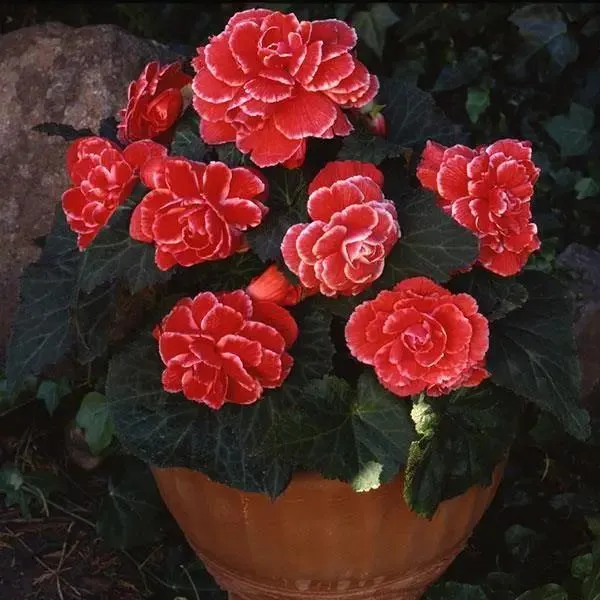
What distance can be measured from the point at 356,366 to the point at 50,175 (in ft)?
3.56

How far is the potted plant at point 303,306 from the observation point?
1.34m

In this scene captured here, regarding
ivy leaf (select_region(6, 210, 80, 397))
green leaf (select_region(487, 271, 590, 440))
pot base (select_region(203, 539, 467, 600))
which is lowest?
pot base (select_region(203, 539, 467, 600))

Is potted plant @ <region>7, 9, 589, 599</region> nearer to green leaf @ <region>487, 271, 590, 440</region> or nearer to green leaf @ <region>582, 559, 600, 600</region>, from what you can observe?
green leaf @ <region>487, 271, 590, 440</region>

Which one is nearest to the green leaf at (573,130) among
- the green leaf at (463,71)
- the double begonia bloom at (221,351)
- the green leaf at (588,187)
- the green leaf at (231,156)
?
the green leaf at (588,187)

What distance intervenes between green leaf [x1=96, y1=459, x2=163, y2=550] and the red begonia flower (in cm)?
80

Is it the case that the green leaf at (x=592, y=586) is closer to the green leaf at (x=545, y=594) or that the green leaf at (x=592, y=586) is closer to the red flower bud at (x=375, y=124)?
the green leaf at (x=545, y=594)

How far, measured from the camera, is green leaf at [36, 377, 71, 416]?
7.22 ft

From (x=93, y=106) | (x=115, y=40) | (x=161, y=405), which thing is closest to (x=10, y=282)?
(x=93, y=106)

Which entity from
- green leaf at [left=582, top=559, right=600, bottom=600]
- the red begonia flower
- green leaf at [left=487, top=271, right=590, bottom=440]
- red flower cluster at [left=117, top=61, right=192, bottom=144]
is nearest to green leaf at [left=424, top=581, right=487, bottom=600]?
green leaf at [left=582, top=559, right=600, bottom=600]

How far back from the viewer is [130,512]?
205 centimetres

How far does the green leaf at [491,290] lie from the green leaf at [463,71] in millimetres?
1303

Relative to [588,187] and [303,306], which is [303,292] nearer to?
[303,306]

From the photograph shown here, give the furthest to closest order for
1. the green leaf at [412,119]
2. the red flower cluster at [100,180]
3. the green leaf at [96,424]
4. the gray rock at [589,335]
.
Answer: the gray rock at [589,335] → the green leaf at [96,424] → the green leaf at [412,119] → the red flower cluster at [100,180]

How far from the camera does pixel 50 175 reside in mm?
2346
